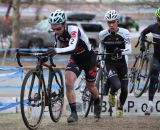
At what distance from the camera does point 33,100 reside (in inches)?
323

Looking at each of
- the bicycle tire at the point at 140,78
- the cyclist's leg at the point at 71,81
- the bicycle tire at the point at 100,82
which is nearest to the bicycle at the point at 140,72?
the bicycle tire at the point at 140,78

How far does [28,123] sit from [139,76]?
4871mm

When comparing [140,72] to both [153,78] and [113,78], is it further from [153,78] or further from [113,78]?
[113,78]

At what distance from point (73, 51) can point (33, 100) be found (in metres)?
1.05

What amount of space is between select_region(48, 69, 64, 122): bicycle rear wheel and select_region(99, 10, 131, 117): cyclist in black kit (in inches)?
50.6

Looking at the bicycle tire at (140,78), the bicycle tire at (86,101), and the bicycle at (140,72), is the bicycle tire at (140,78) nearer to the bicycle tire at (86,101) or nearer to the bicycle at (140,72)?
the bicycle at (140,72)

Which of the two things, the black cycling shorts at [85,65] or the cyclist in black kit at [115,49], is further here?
the cyclist in black kit at [115,49]

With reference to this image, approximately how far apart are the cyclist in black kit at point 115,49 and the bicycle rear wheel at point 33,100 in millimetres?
2105

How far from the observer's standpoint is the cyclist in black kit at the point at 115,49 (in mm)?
10000

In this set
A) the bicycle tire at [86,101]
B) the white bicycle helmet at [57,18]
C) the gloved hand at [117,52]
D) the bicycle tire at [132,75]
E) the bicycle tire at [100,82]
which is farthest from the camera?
the bicycle tire at [132,75]

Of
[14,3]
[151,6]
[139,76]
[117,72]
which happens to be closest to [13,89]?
[139,76]

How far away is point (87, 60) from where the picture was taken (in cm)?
899

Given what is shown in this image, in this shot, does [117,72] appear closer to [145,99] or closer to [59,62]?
[145,99]

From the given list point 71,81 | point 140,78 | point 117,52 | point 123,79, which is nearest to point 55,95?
point 71,81
